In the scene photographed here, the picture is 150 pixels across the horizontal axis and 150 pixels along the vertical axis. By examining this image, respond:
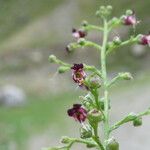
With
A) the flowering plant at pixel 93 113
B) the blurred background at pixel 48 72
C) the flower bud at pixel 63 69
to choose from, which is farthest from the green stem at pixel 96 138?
the blurred background at pixel 48 72

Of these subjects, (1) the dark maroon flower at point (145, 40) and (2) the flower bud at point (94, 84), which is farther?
(1) the dark maroon flower at point (145, 40)

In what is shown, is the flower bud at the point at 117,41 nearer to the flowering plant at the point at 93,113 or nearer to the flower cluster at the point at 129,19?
the flowering plant at the point at 93,113

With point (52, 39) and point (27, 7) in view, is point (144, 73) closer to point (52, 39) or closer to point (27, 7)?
point (52, 39)

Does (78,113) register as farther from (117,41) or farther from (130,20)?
(130,20)

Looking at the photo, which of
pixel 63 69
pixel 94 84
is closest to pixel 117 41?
pixel 63 69

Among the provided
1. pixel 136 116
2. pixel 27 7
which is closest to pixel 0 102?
pixel 27 7
